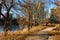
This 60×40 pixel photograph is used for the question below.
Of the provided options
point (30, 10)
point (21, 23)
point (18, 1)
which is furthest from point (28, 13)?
point (18, 1)

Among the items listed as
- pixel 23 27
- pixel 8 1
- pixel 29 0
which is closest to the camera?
pixel 8 1

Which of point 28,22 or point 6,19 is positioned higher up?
point 6,19

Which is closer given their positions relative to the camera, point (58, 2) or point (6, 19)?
point (58, 2)

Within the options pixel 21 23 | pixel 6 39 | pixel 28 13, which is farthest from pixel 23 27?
pixel 6 39

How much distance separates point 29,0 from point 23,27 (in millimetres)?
8477

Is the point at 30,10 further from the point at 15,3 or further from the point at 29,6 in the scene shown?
the point at 15,3

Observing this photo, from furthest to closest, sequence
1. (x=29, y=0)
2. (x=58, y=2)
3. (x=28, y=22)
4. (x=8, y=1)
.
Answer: (x=28, y=22) < (x=29, y=0) < (x=8, y=1) < (x=58, y=2)

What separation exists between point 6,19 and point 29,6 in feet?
23.2

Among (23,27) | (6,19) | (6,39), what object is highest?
(6,19)

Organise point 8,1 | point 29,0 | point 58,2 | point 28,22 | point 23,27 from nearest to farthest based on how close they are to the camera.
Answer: point 58,2, point 8,1, point 29,0, point 28,22, point 23,27

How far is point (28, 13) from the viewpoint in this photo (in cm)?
2434

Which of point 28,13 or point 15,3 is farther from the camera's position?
point 28,13

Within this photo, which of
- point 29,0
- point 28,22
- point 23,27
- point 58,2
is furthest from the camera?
point 23,27

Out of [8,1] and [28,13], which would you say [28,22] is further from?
[8,1]
